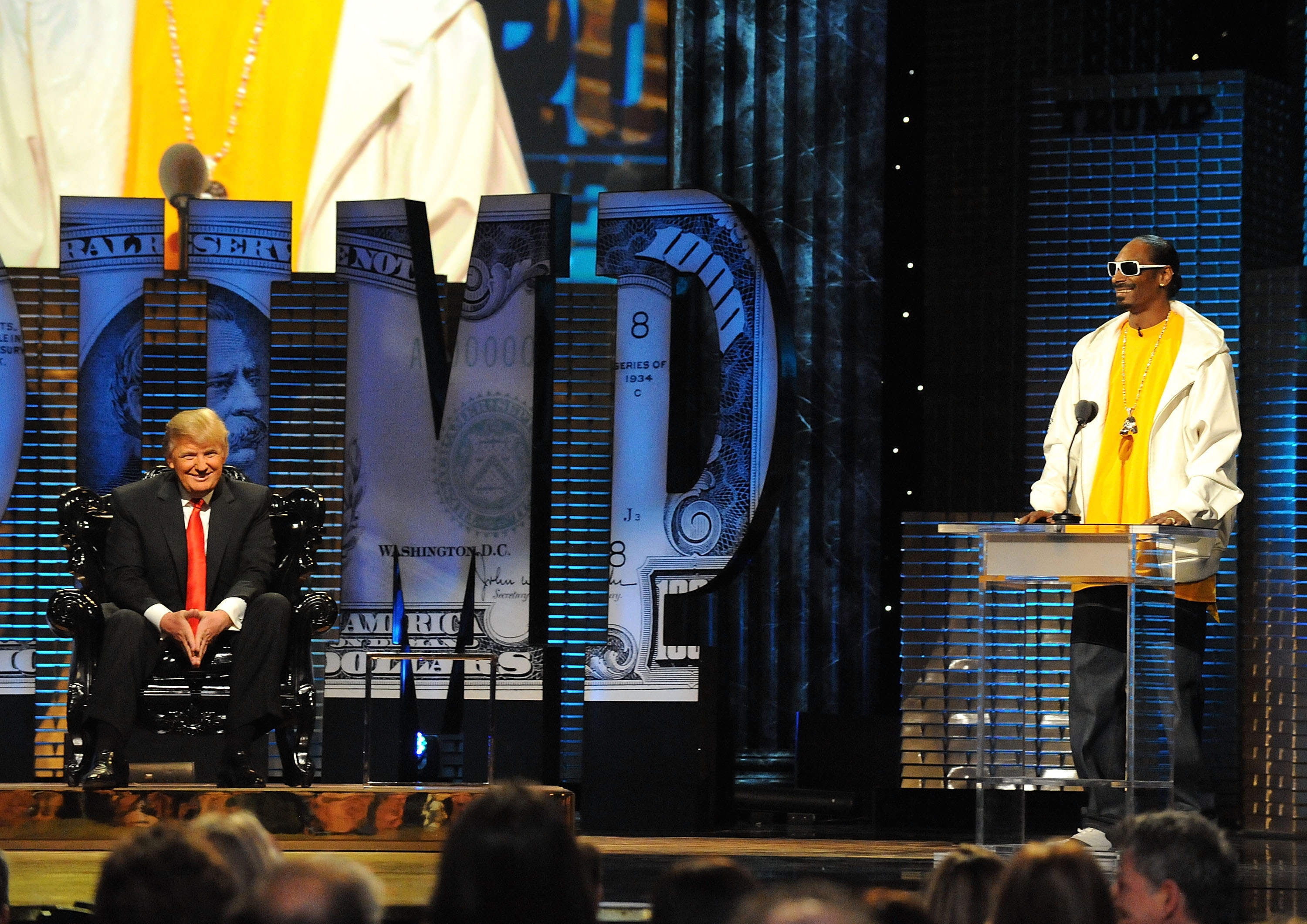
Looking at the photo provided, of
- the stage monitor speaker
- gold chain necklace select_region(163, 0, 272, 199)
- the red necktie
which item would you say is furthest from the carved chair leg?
gold chain necklace select_region(163, 0, 272, 199)

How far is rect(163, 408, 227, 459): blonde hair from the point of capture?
204 inches

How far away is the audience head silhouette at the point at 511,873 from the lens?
1856 mm

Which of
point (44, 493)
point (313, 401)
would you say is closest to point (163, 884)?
point (313, 401)

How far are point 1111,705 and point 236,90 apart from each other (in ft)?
14.9

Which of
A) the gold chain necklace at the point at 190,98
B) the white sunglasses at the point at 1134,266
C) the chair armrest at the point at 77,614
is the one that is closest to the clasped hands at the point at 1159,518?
the white sunglasses at the point at 1134,266

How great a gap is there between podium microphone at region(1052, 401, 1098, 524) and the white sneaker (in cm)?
77

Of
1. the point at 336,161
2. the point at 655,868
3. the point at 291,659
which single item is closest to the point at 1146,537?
the point at 655,868

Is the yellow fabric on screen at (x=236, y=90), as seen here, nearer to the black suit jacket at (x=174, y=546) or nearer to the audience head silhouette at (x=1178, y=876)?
the black suit jacket at (x=174, y=546)

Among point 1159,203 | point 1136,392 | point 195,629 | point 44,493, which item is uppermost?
point 1159,203

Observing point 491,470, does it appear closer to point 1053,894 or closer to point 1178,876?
point 1178,876

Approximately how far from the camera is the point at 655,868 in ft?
14.8

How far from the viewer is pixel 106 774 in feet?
15.6

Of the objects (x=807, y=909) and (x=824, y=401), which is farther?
(x=824, y=401)

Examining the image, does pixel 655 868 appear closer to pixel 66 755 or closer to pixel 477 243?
pixel 66 755
